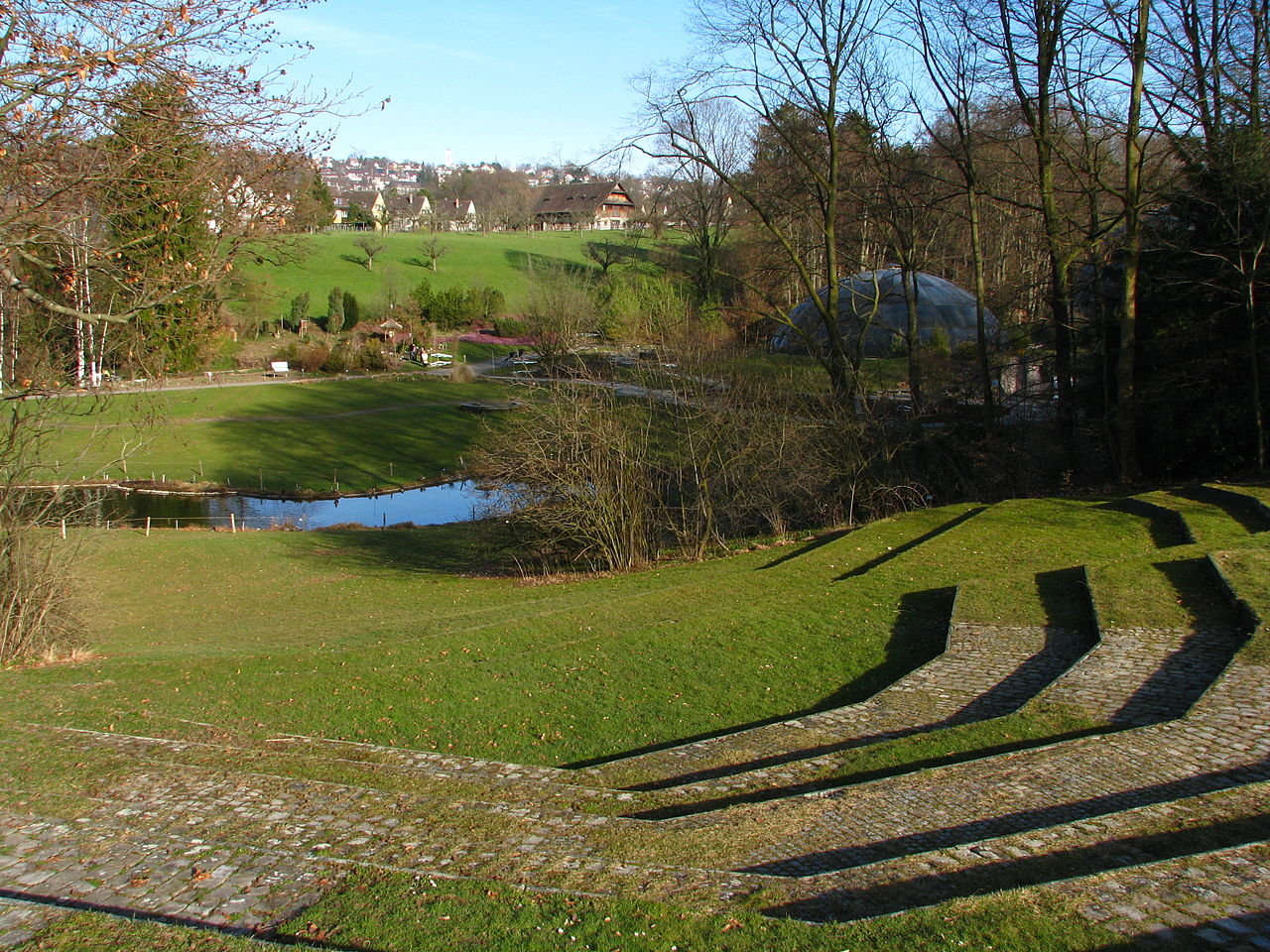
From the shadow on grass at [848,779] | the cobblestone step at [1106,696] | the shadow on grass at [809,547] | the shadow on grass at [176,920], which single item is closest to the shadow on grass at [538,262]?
the shadow on grass at [809,547]

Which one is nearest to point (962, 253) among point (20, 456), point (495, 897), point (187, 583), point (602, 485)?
point (602, 485)

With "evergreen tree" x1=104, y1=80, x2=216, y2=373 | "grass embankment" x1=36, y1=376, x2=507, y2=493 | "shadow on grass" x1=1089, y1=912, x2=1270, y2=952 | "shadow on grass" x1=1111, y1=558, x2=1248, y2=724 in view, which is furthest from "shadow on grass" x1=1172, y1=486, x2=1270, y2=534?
"grass embankment" x1=36, y1=376, x2=507, y2=493

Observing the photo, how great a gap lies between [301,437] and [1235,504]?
4176 cm

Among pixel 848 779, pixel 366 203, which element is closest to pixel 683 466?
pixel 848 779

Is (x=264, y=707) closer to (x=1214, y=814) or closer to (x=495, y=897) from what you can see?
(x=495, y=897)

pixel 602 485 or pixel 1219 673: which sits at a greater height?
pixel 602 485

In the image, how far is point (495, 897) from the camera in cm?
555

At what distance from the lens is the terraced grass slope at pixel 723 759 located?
5.37 metres

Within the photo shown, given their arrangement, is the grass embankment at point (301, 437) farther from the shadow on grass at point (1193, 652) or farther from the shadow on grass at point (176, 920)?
the shadow on grass at point (176, 920)

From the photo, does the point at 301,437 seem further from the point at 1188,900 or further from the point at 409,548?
the point at 1188,900

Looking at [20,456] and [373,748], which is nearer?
[373,748]

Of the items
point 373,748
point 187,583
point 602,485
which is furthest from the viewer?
point 187,583

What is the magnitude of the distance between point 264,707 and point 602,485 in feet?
35.6

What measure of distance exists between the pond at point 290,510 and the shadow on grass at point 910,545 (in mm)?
19651
